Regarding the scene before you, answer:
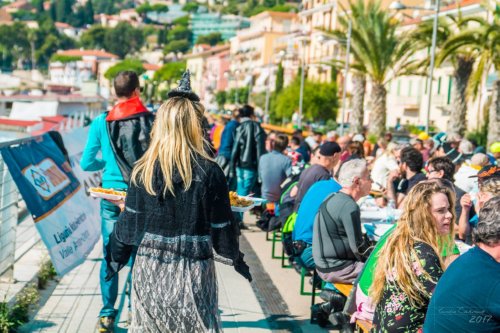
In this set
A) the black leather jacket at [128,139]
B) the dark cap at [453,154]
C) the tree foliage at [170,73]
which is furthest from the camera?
the tree foliage at [170,73]

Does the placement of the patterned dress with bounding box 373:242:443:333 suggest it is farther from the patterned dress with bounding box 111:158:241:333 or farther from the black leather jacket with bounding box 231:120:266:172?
the black leather jacket with bounding box 231:120:266:172

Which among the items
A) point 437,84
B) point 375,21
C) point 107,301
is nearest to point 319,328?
point 107,301

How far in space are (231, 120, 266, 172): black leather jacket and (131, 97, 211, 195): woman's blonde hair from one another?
8.88 metres

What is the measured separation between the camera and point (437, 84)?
59156mm

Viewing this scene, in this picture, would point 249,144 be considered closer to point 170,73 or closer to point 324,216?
point 324,216

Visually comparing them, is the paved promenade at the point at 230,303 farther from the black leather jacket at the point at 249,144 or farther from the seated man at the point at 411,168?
the black leather jacket at the point at 249,144

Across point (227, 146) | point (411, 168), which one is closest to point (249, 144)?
point (227, 146)

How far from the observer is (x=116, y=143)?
623 centimetres

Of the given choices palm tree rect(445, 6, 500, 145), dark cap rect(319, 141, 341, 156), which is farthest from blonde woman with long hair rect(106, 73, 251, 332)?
palm tree rect(445, 6, 500, 145)

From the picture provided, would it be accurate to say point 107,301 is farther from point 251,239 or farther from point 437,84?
point 437,84

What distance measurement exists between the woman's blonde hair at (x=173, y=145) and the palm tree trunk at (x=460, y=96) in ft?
71.7

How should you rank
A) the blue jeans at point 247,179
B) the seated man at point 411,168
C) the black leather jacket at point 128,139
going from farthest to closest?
1. the blue jeans at point 247,179
2. the seated man at point 411,168
3. the black leather jacket at point 128,139

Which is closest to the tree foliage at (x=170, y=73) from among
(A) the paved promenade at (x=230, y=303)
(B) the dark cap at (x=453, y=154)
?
(B) the dark cap at (x=453, y=154)

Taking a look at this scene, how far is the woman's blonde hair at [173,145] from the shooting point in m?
4.12
